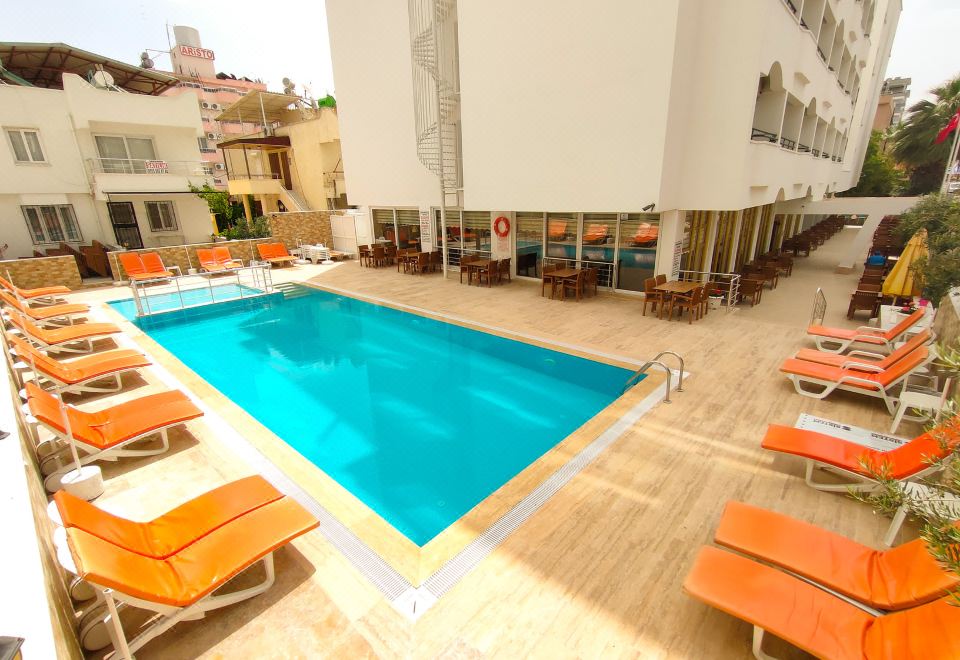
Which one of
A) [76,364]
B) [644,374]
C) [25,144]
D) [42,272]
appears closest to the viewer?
[76,364]

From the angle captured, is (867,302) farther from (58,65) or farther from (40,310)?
(58,65)

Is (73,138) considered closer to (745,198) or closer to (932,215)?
(745,198)

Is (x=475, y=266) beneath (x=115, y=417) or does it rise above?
above

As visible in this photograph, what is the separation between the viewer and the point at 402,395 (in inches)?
277

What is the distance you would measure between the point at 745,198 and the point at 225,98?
52590mm

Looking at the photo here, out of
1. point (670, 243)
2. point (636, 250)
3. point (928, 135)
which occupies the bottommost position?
point (636, 250)

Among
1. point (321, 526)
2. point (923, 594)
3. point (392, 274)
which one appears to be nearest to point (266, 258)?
point (392, 274)

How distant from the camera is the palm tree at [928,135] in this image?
86.1 feet

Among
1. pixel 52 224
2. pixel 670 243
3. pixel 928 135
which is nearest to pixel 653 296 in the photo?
pixel 670 243

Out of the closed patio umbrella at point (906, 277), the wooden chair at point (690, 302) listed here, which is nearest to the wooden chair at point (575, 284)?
the wooden chair at point (690, 302)

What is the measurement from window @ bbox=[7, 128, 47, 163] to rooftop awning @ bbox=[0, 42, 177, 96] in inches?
133

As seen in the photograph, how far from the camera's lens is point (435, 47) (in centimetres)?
1170

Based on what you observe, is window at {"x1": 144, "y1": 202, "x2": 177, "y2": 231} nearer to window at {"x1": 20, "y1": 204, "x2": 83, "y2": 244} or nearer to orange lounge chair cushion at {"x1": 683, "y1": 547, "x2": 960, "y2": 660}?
window at {"x1": 20, "y1": 204, "x2": 83, "y2": 244}

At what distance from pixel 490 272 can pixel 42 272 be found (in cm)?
1287
